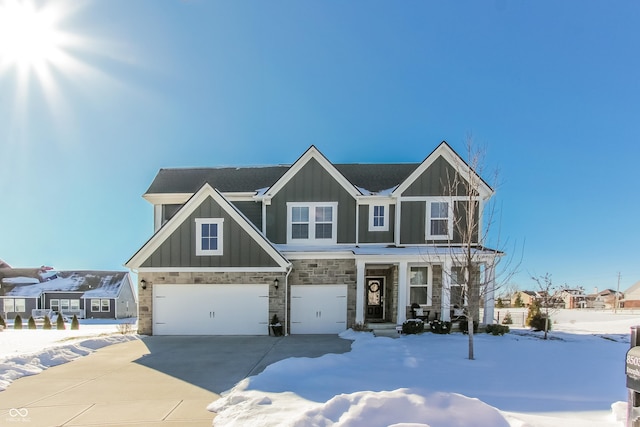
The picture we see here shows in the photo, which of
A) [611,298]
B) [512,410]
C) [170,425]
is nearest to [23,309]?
[170,425]

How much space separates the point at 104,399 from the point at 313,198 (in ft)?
30.0

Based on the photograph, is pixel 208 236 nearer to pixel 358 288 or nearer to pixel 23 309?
pixel 358 288

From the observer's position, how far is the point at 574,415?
176 inches

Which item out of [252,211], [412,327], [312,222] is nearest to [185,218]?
[252,211]

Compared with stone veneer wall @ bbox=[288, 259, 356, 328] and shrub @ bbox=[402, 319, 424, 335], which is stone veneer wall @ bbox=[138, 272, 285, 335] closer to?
stone veneer wall @ bbox=[288, 259, 356, 328]

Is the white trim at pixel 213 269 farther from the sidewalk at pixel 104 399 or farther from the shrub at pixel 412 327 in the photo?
the shrub at pixel 412 327

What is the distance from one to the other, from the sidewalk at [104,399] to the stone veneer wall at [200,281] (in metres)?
4.20

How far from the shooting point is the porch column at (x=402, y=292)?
11898 mm

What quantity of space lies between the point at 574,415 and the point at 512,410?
0.86 meters

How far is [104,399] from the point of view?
539 cm

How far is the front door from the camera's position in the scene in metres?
13.9

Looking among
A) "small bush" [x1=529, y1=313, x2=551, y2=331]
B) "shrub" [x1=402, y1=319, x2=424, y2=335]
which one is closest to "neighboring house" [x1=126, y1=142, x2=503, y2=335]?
"shrub" [x1=402, y1=319, x2=424, y2=335]

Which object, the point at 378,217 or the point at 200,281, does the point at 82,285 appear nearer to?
the point at 200,281

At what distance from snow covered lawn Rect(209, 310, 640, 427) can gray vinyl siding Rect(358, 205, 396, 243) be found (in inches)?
171
